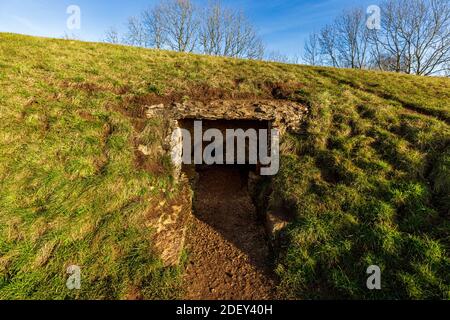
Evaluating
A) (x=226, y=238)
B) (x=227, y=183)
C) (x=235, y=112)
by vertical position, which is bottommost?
(x=226, y=238)

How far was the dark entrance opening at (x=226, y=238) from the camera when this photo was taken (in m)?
4.45

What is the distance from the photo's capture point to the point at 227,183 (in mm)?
7582

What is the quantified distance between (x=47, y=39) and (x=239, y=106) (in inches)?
401

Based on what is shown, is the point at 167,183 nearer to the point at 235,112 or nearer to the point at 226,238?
the point at 226,238

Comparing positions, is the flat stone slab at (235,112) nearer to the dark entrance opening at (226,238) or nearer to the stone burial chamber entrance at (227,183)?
the stone burial chamber entrance at (227,183)

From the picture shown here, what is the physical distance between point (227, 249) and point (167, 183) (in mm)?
2114

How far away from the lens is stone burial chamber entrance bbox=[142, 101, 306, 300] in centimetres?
459

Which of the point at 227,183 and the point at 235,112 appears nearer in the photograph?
the point at 235,112

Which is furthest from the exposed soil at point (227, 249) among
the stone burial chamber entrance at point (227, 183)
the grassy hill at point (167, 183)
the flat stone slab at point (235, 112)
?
the flat stone slab at point (235, 112)

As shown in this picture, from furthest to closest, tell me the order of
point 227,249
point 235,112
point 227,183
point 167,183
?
point 227,183 → point 235,112 → point 167,183 → point 227,249

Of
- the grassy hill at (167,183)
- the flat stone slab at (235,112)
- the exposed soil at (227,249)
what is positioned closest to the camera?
the grassy hill at (167,183)

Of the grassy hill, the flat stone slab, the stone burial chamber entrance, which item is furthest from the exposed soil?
the flat stone slab

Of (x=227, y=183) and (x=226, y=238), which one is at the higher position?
(x=227, y=183)

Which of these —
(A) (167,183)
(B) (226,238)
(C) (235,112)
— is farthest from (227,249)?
(C) (235,112)
